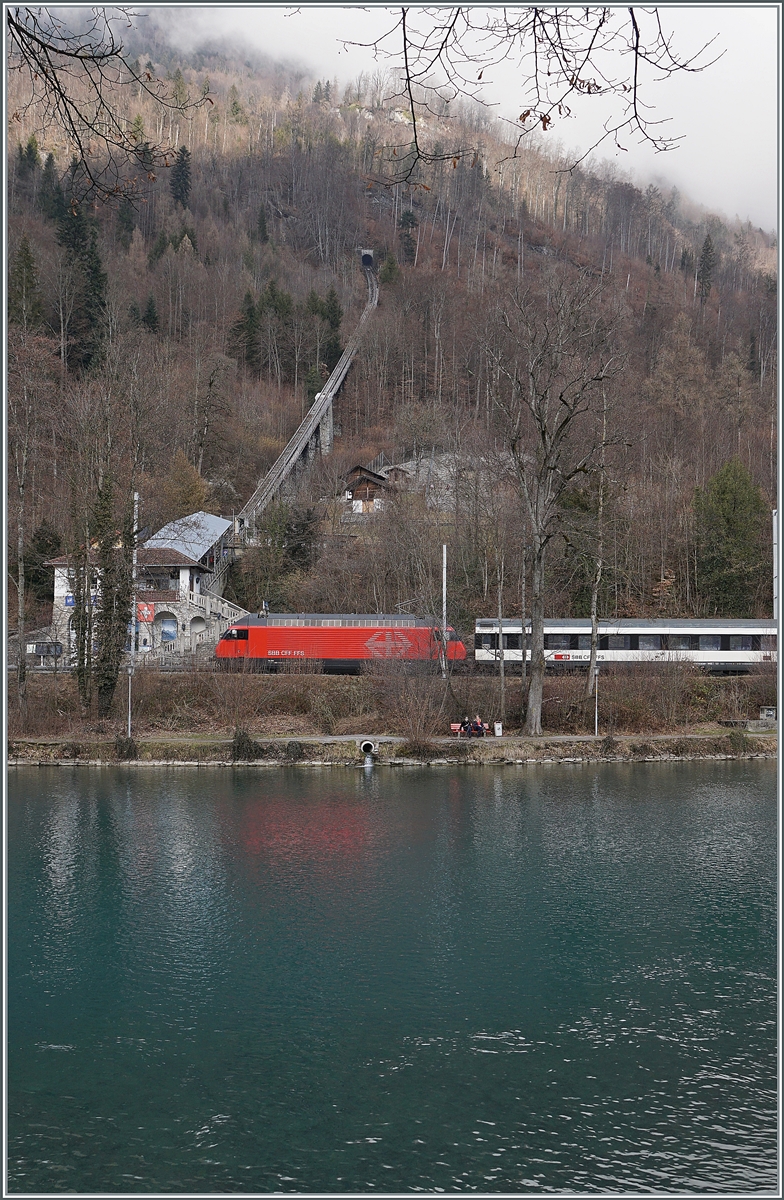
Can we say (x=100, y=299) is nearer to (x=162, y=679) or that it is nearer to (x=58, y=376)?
(x=58, y=376)

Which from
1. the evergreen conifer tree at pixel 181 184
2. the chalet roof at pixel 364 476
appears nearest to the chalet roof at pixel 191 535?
the chalet roof at pixel 364 476

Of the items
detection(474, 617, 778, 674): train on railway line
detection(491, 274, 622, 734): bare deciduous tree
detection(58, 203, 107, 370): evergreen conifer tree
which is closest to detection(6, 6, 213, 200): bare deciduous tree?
detection(491, 274, 622, 734): bare deciduous tree

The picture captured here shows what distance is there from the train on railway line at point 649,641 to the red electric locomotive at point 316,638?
136 inches

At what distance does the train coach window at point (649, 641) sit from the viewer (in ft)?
119

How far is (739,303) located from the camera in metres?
77.9

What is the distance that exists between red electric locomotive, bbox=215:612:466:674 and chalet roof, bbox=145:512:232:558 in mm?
7031

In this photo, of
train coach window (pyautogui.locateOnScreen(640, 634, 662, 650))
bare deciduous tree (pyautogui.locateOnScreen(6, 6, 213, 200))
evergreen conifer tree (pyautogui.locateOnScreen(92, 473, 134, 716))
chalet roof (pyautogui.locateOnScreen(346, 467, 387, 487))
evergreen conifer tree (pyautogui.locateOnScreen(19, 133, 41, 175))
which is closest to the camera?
bare deciduous tree (pyautogui.locateOnScreen(6, 6, 213, 200))

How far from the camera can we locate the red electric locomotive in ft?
117

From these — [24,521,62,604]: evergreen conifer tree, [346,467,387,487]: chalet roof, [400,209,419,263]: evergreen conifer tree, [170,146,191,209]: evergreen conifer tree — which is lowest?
[24,521,62,604]: evergreen conifer tree

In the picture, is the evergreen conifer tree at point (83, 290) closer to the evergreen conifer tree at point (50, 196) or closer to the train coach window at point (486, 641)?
the evergreen conifer tree at point (50, 196)

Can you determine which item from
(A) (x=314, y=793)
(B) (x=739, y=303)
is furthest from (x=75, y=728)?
(B) (x=739, y=303)

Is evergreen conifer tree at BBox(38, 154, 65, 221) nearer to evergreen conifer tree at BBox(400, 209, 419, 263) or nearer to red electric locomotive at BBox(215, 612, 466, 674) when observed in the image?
evergreen conifer tree at BBox(400, 209, 419, 263)

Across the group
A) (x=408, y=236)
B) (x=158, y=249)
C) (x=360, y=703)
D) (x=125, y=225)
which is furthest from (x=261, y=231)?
(x=360, y=703)

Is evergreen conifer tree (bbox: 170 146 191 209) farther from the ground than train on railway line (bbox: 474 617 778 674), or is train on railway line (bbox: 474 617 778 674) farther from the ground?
evergreen conifer tree (bbox: 170 146 191 209)
